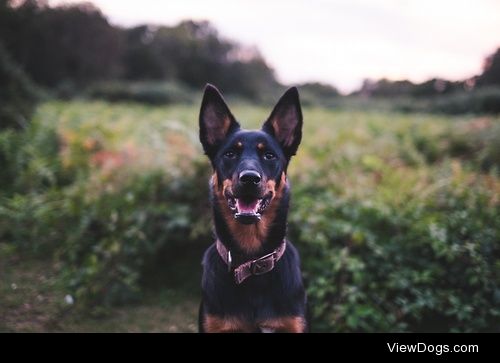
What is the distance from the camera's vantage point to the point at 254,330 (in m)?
3.29

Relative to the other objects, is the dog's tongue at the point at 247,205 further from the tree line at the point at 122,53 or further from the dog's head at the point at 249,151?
the tree line at the point at 122,53

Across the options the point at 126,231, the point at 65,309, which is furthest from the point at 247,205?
the point at 65,309

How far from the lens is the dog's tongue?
3.29 metres

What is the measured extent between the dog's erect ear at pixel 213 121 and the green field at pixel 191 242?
69.8 inches

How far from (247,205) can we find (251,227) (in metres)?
0.26

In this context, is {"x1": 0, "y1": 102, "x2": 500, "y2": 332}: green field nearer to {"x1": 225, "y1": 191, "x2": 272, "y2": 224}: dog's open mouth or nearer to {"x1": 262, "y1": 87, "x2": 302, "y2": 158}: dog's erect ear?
{"x1": 262, "y1": 87, "x2": 302, "y2": 158}: dog's erect ear

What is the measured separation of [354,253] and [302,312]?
173cm

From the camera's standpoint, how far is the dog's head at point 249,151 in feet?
10.6

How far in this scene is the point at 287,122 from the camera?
3.76 metres

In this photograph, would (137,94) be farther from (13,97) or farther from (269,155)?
(269,155)

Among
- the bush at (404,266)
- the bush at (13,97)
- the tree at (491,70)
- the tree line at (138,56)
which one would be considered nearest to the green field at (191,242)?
the bush at (404,266)

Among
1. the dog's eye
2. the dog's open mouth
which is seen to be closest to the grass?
the dog's open mouth
